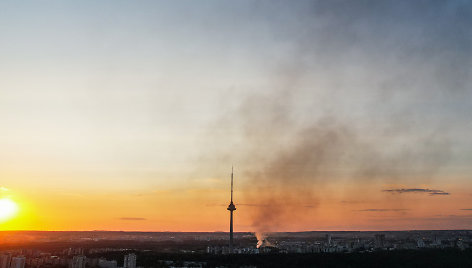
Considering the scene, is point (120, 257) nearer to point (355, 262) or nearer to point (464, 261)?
point (355, 262)

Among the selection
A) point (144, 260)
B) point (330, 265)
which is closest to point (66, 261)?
point (144, 260)

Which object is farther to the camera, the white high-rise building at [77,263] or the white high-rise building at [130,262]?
the white high-rise building at [130,262]

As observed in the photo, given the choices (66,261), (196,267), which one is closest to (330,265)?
(196,267)

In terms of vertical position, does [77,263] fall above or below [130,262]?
below

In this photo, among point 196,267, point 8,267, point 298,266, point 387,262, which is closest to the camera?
point 8,267

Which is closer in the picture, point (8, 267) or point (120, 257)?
point (8, 267)

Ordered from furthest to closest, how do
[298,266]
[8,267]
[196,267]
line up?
[298,266], [196,267], [8,267]

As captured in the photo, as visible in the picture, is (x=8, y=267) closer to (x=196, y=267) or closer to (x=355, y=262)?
(x=196, y=267)

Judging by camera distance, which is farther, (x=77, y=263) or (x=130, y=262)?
(x=130, y=262)

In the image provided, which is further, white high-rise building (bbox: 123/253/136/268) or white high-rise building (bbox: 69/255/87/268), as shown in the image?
white high-rise building (bbox: 123/253/136/268)

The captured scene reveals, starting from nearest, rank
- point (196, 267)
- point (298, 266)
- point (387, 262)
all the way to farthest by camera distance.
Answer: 1. point (196, 267)
2. point (298, 266)
3. point (387, 262)
